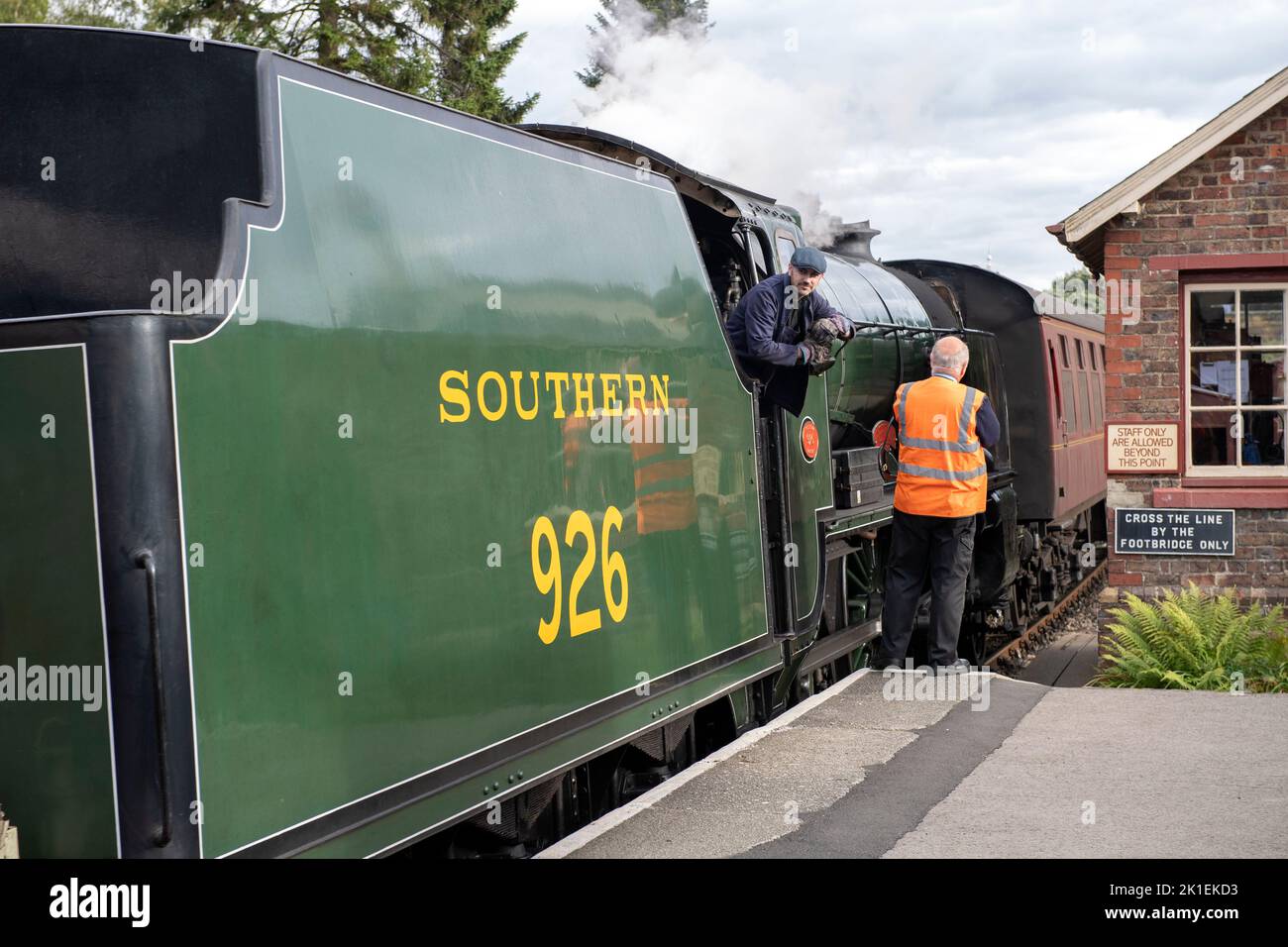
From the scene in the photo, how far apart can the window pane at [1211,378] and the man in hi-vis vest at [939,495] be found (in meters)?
3.77

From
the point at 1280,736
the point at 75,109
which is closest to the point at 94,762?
the point at 75,109

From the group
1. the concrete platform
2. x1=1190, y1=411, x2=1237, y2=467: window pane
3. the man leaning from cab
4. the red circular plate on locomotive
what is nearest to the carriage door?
x1=1190, y1=411, x2=1237, y2=467: window pane

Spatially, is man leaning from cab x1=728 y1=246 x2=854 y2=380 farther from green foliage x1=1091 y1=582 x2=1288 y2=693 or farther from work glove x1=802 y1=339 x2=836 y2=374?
green foliage x1=1091 y1=582 x2=1288 y2=693

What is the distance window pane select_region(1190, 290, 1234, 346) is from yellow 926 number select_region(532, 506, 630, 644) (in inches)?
293

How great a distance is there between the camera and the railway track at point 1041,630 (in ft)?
40.9

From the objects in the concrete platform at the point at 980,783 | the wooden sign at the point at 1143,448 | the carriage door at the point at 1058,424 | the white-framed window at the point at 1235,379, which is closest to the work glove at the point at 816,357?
the concrete platform at the point at 980,783

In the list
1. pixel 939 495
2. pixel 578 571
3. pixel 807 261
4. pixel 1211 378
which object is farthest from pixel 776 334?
pixel 1211 378

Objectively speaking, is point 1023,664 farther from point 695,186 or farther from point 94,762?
point 94,762

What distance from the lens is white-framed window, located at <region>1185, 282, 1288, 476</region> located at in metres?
10.6

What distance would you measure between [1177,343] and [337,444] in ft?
28.8

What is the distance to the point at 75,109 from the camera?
3.45 meters

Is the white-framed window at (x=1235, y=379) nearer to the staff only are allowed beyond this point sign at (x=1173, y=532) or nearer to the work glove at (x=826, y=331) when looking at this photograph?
the staff only are allowed beyond this point sign at (x=1173, y=532)

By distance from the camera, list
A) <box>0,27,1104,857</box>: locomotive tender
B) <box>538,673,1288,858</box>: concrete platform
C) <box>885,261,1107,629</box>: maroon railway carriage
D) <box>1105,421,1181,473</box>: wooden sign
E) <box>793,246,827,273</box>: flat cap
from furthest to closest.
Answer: <box>885,261,1107,629</box>: maroon railway carriage
<box>1105,421,1181,473</box>: wooden sign
<box>793,246,827,273</box>: flat cap
<box>538,673,1288,858</box>: concrete platform
<box>0,27,1104,857</box>: locomotive tender

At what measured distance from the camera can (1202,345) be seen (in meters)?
10.7
